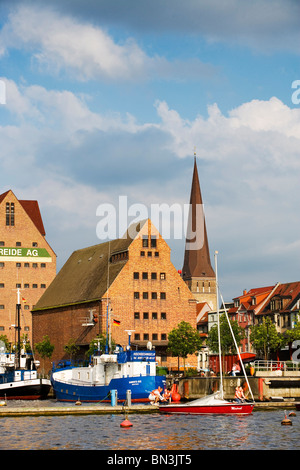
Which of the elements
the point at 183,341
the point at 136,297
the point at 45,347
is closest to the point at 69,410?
the point at 183,341

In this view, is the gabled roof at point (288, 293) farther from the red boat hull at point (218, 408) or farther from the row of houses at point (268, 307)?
the red boat hull at point (218, 408)

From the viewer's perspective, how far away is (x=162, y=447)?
43125 mm

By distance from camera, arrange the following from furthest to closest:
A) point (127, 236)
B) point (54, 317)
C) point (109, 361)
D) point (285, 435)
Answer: point (54, 317) → point (127, 236) → point (109, 361) → point (285, 435)

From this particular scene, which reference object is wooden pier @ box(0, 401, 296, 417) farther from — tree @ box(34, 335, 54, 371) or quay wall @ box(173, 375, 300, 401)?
tree @ box(34, 335, 54, 371)

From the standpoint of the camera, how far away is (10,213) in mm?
169500

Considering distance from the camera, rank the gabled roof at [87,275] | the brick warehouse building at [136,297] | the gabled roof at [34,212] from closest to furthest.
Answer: the brick warehouse building at [136,297] → the gabled roof at [87,275] → the gabled roof at [34,212]

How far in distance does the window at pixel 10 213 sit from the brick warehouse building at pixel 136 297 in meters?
43.2

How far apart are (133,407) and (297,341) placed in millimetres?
56618

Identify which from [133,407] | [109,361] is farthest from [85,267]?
[133,407]

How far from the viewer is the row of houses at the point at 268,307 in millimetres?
143500

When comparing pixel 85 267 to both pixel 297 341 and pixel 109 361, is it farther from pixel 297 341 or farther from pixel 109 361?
pixel 109 361

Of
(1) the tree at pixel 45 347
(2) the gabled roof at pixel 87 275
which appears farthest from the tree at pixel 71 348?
(1) the tree at pixel 45 347

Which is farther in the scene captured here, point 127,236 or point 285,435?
point 127,236

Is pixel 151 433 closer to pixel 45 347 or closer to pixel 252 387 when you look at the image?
pixel 252 387
